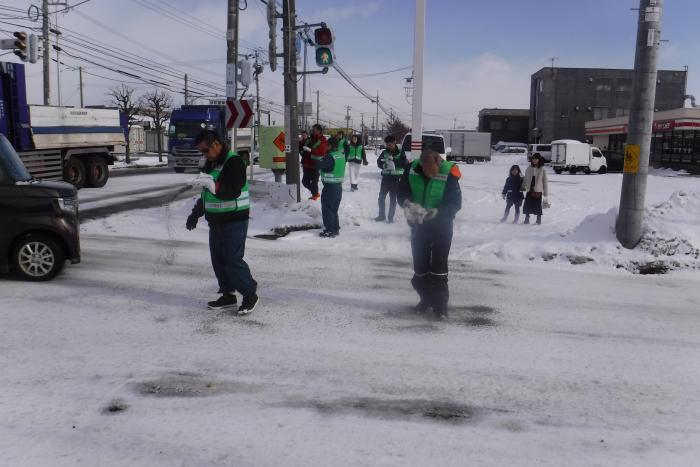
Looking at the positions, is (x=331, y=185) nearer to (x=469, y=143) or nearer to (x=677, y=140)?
(x=677, y=140)

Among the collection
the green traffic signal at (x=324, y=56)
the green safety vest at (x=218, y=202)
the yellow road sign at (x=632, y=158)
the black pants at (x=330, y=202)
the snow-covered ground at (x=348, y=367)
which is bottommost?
the snow-covered ground at (x=348, y=367)

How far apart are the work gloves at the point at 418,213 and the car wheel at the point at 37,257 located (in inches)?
161

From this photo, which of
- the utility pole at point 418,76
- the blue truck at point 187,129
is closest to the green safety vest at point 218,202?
the utility pole at point 418,76

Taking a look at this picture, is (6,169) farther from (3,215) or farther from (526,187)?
(526,187)

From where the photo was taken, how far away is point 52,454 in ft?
10.2

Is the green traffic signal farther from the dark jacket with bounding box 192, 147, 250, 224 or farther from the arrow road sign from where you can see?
the dark jacket with bounding box 192, 147, 250, 224

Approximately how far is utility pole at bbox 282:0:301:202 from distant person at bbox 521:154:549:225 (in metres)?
4.91

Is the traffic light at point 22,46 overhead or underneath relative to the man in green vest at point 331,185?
overhead

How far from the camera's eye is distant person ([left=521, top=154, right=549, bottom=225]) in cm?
1135

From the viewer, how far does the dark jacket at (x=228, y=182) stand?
5340mm

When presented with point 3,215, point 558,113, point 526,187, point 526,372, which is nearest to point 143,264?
point 3,215

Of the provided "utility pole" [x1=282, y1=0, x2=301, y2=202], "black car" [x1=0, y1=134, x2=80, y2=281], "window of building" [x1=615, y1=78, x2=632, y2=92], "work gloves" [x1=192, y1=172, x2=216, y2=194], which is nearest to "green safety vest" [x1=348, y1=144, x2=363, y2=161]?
"utility pole" [x1=282, y1=0, x2=301, y2=202]

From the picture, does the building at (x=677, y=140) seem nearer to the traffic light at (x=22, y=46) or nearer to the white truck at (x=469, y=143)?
the white truck at (x=469, y=143)

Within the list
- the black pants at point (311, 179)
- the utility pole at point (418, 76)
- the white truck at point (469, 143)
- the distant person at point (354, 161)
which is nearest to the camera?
the utility pole at point (418, 76)
